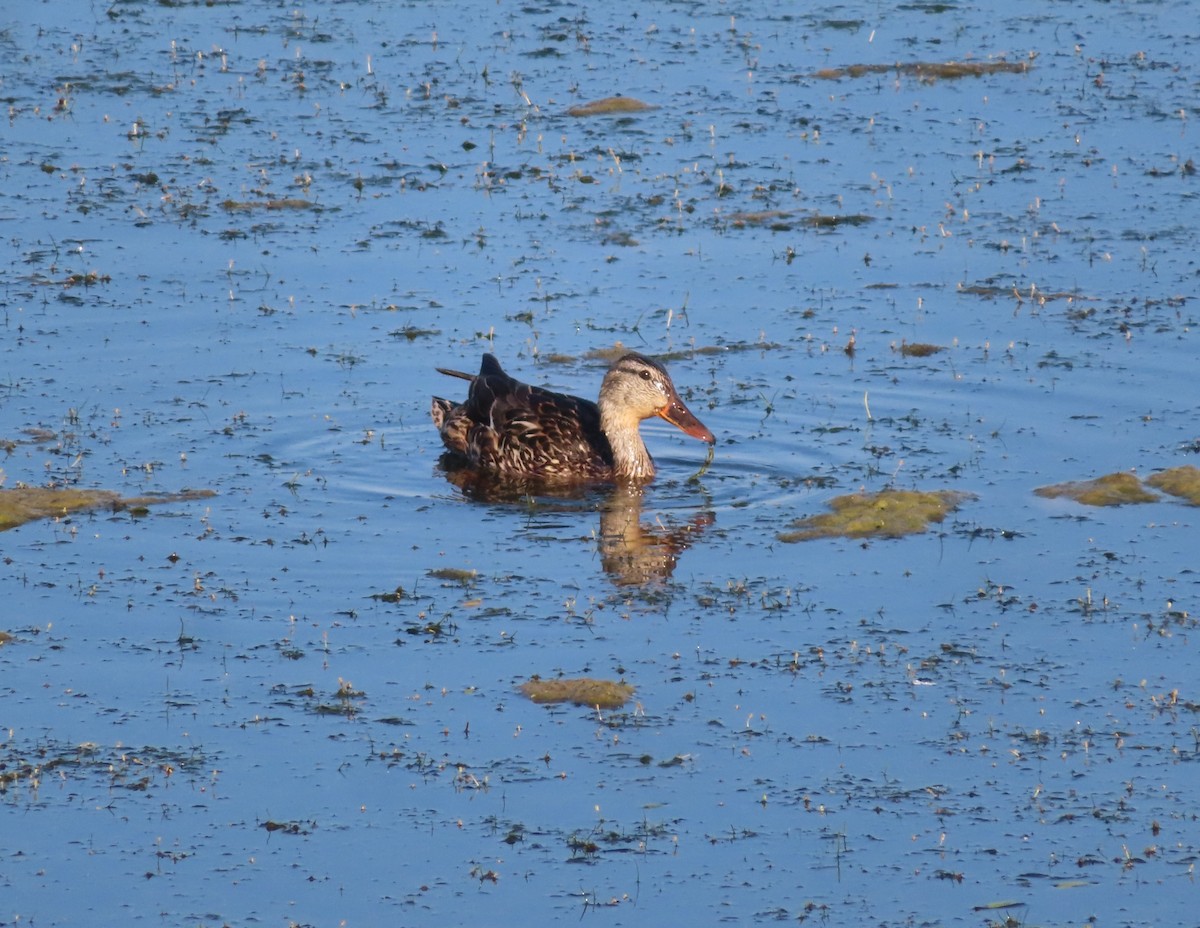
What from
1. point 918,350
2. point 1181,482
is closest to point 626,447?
point 918,350

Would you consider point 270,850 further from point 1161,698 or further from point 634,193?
point 634,193

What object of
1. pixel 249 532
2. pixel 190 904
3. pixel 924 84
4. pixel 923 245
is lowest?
pixel 190 904

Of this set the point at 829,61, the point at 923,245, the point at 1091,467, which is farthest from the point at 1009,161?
the point at 1091,467

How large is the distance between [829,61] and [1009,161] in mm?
4153

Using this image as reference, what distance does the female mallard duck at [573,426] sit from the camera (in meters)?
13.0

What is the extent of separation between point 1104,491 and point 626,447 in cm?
299

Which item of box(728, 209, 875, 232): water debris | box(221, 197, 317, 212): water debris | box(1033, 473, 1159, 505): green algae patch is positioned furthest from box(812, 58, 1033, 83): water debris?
box(1033, 473, 1159, 505): green algae patch

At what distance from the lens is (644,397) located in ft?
42.6

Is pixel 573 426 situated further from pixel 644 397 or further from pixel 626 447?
pixel 644 397

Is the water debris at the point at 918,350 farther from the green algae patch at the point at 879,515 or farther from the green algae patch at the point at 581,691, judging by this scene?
the green algae patch at the point at 581,691

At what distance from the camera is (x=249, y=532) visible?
1129cm

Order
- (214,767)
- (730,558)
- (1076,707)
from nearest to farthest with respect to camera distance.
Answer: (214,767)
(1076,707)
(730,558)

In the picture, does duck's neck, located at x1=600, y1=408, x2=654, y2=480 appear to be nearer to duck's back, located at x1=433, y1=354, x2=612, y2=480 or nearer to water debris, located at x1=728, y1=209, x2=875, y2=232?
duck's back, located at x1=433, y1=354, x2=612, y2=480

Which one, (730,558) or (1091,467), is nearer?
(730,558)
